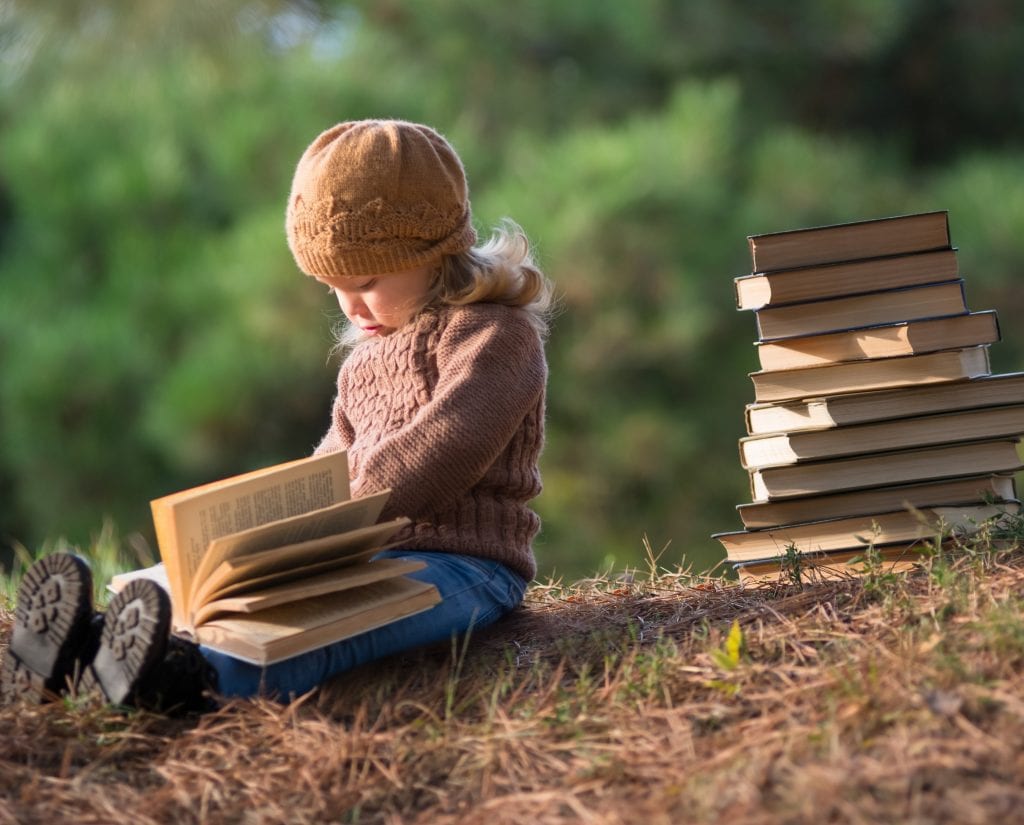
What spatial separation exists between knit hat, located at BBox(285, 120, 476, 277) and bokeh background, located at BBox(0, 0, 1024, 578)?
11.0 feet

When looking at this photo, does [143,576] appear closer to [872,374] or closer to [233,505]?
[233,505]

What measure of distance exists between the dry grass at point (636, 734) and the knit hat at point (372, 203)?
0.63 m

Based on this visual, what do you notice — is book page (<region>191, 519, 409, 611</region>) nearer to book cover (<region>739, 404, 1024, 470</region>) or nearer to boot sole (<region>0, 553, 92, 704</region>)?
boot sole (<region>0, 553, 92, 704</region>)

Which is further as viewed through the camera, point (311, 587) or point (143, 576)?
point (143, 576)

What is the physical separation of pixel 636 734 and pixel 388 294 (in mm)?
918

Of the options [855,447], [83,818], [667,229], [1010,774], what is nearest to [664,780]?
[1010,774]

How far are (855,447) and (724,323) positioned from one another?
3.94 metres

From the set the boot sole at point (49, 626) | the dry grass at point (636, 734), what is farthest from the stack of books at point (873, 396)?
the boot sole at point (49, 626)

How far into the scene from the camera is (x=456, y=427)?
1970 mm

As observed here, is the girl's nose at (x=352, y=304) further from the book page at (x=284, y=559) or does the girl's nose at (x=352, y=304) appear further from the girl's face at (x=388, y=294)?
the book page at (x=284, y=559)

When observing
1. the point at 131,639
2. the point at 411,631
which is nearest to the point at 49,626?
the point at 131,639

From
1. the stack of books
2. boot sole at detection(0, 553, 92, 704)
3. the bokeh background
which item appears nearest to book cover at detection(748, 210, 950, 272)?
the stack of books

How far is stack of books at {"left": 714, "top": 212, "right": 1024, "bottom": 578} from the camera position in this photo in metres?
2.16

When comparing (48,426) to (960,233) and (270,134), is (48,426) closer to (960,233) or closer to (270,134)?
(270,134)
